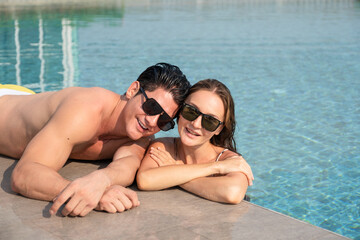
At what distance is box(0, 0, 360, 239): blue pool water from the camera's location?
5344 millimetres

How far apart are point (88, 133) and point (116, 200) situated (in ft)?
2.16

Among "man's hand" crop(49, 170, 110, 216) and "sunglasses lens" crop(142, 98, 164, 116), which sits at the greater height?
"sunglasses lens" crop(142, 98, 164, 116)

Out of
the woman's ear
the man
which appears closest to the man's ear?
the man

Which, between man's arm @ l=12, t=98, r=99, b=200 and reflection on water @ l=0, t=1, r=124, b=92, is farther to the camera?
reflection on water @ l=0, t=1, r=124, b=92

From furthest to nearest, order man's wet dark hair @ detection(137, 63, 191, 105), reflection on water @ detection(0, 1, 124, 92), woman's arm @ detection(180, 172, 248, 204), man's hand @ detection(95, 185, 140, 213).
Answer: reflection on water @ detection(0, 1, 124, 92), man's wet dark hair @ detection(137, 63, 191, 105), woman's arm @ detection(180, 172, 248, 204), man's hand @ detection(95, 185, 140, 213)

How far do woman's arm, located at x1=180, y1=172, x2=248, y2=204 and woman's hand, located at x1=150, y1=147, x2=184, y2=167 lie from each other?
0.30 m

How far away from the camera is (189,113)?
346 cm

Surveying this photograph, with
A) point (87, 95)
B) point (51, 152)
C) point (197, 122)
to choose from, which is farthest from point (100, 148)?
point (197, 122)

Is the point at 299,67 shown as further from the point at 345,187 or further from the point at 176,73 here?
the point at 176,73

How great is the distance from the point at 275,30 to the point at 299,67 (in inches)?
236

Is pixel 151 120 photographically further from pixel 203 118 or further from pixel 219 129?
pixel 219 129

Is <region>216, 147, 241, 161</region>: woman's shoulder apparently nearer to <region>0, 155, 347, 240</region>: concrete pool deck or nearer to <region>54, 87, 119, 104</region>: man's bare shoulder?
<region>0, 155, 347, 240</region>: concrete pool deck

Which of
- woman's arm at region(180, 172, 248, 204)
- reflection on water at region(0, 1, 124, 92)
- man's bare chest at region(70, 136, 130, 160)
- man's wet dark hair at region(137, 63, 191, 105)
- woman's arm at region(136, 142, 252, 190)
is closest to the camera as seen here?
woman's arm at region(180, 172, 248, 204)

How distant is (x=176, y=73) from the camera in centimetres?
358
